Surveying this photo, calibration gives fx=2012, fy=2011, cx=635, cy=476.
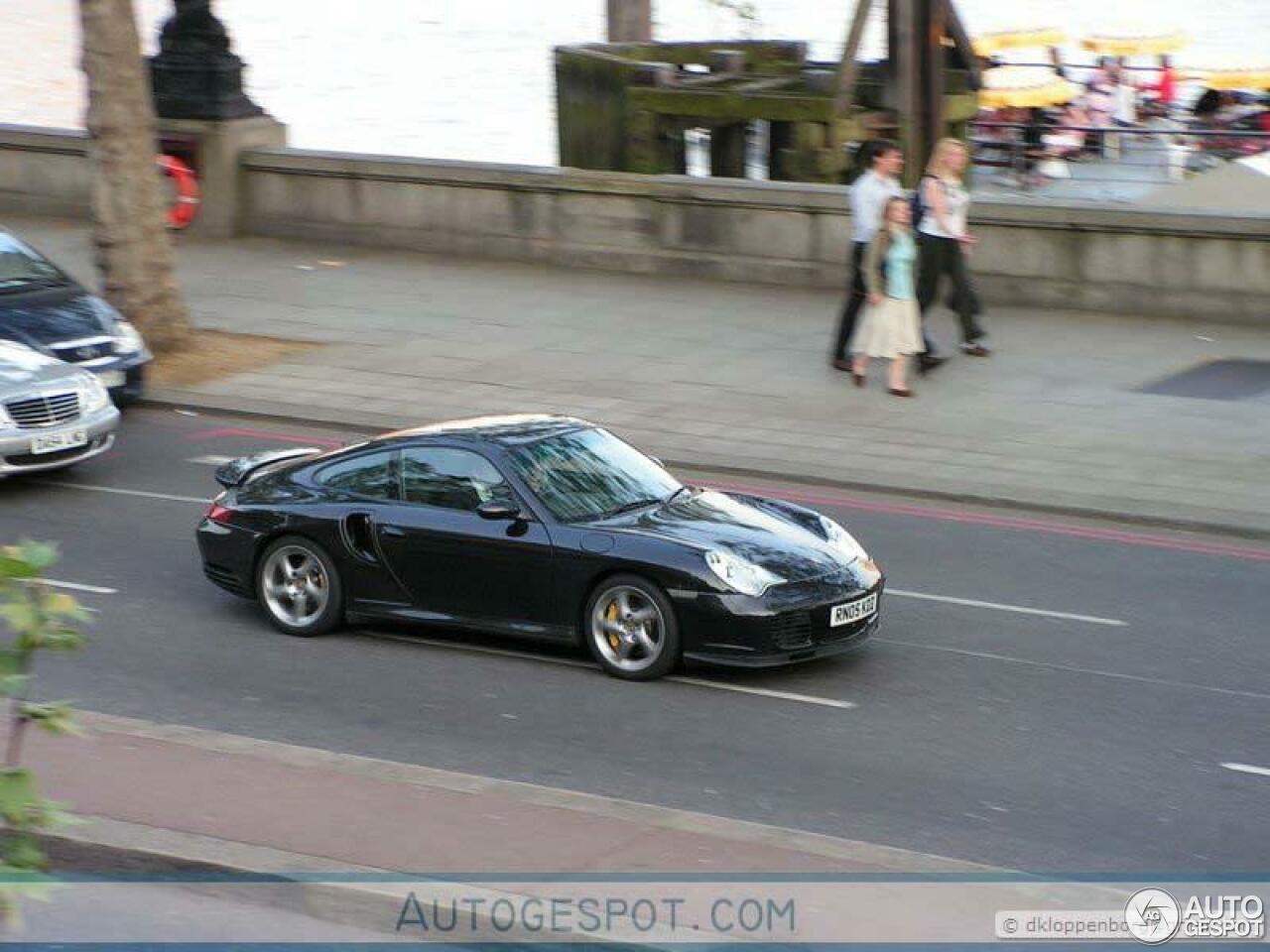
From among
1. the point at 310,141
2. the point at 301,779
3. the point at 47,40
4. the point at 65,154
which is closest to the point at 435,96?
the point at 310,141

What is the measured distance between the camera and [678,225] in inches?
887

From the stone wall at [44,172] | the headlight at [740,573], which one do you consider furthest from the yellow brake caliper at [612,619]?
the stone wall at [44,172]

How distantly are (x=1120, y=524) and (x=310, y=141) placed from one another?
37340mm

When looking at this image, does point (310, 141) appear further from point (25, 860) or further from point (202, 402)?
point (25, 860)

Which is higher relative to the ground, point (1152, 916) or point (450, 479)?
point (450, 479)

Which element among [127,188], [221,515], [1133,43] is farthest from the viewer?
[1133,43]

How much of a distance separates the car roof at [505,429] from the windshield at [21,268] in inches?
279

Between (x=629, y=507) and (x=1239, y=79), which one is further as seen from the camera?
(x=1239, y=79)

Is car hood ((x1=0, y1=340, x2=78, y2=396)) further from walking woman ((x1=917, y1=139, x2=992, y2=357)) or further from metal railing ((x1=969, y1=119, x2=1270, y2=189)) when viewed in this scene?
metal railing ((x1=969, y1=119, x2=1270, y2=189))

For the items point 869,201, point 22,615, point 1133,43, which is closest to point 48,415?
point 869,201

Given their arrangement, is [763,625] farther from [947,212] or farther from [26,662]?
[947,212]

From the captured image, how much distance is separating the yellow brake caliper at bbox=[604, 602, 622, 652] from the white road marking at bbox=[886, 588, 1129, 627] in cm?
237

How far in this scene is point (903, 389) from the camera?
1773 centimetres

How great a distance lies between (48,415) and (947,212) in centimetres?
821
